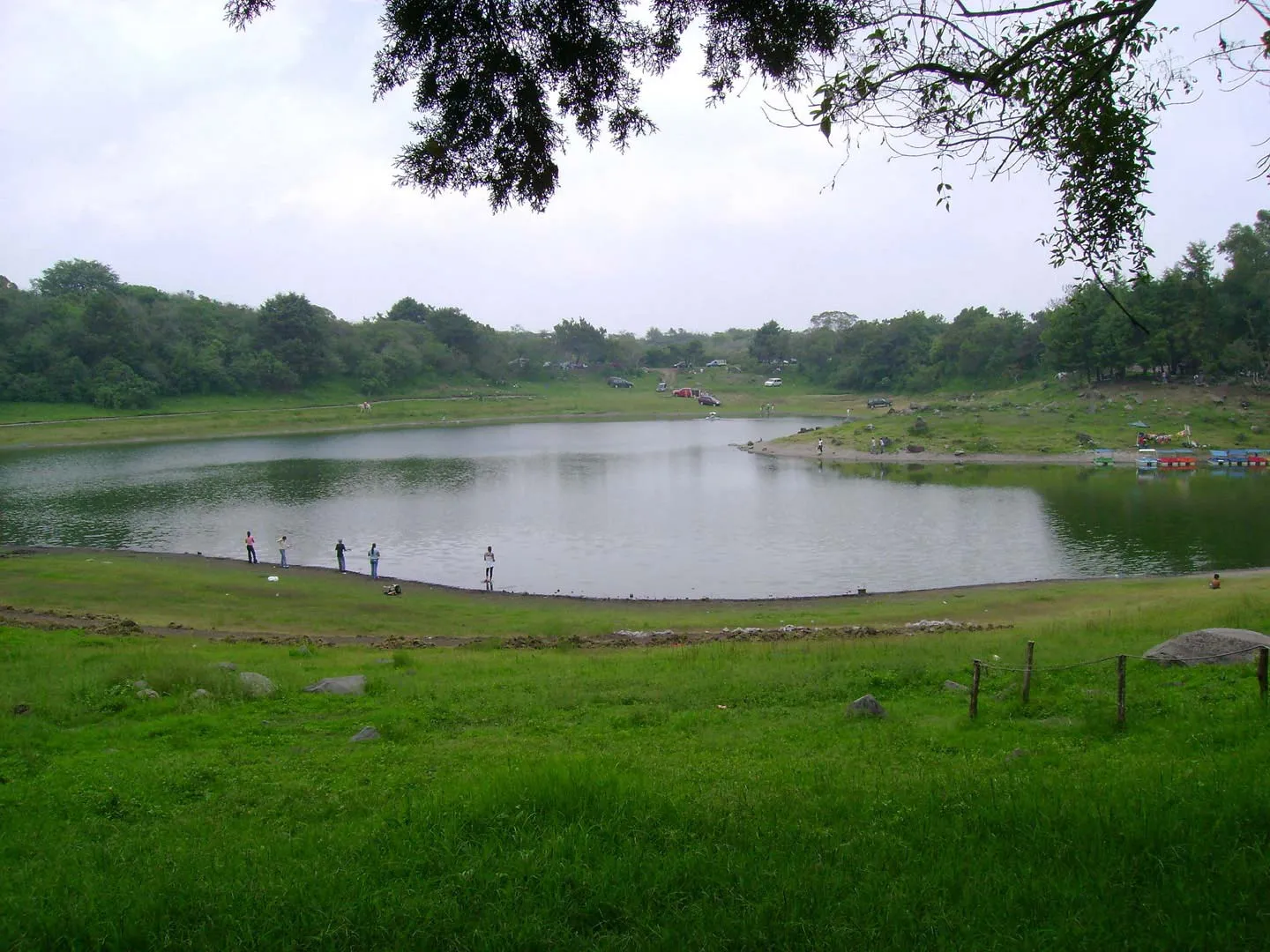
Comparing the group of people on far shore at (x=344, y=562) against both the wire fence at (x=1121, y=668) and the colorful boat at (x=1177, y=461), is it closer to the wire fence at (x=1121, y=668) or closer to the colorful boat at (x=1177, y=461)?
the wire fence at (x=1121, y=668)

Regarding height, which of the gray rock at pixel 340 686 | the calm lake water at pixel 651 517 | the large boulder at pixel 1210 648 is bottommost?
the calm lake water at pixel 651 517

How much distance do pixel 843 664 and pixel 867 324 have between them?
13421cm

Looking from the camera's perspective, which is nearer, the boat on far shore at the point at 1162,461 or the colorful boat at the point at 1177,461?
the boat on far shore at the point at 1162,461

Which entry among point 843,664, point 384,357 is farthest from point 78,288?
point 843,664

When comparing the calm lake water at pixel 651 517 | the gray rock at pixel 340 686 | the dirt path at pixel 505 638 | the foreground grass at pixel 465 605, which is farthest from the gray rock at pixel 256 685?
the calm lake water at pixel 651 517

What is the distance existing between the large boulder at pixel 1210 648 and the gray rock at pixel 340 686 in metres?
11.2

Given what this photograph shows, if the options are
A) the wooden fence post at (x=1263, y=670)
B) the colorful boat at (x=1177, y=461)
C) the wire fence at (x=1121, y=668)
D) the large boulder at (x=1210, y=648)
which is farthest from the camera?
the colorful boat at (x=1177, y=461)

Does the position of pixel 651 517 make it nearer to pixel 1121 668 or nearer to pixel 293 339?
pixel 1121 668

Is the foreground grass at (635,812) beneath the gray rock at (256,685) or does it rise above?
above

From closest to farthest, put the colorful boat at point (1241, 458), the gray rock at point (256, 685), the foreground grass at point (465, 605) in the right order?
the gray rock at point (256, 685)
the foreground grass at point (465, 605)
the colorful boat at point (1241, 458)

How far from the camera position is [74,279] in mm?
137000

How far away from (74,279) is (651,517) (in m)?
131

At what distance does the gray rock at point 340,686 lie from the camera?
42.9 feet

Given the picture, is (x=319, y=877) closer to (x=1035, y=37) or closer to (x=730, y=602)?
(x=1035, y=37)
